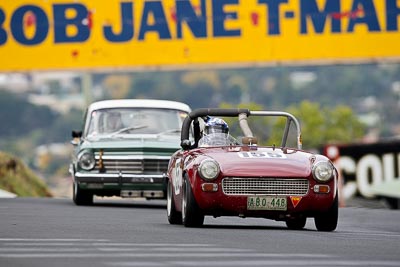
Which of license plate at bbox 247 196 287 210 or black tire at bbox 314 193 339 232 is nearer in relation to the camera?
license plate at bbox 247 196 287 210

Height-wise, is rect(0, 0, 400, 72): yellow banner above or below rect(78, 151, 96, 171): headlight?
above

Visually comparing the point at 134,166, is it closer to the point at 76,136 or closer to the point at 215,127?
the point at 76,136

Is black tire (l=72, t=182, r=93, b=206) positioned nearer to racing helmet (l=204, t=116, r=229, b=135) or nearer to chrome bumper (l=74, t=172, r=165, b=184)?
chrome bumper (l=74, t=172, r=165, b=184)

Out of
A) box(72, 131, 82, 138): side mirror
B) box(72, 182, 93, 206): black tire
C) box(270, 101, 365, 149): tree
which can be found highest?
box(72, 131, 82, 138): side mirror

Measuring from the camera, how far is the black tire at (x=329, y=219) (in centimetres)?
1748

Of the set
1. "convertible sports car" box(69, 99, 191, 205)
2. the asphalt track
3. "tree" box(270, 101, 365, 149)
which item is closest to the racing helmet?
the asphalt track

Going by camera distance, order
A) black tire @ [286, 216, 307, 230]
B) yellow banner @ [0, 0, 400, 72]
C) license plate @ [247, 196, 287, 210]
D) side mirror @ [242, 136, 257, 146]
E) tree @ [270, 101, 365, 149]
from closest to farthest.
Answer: license plate @ [247, 196, 287, 210] < black tire @ [286, 216, 307, 230] < side mirror @ [242, 136, 257, 146] < yellow banner @ [0, 0, 400, 72] < tree @ [270, 101, 365, 149]

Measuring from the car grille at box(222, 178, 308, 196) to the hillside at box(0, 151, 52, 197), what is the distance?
1715 cm

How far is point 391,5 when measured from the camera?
4178cm

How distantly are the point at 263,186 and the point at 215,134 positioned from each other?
1653 millimetres

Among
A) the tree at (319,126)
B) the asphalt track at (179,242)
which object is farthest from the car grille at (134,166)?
the tree at (319,126)

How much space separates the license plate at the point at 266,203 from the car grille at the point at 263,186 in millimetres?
61

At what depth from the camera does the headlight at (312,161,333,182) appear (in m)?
17.3

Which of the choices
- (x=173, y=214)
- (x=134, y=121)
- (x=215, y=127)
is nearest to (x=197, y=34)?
(x=134, y=121)
